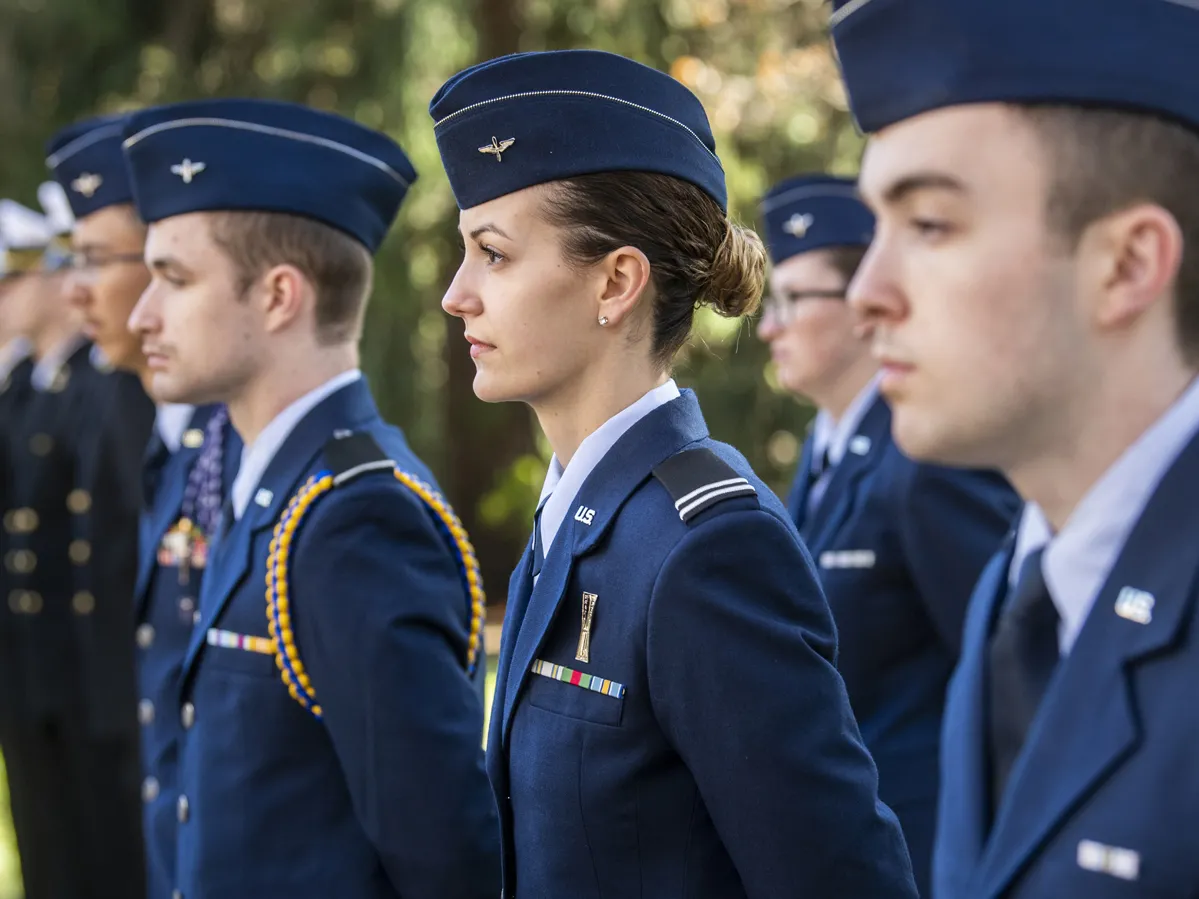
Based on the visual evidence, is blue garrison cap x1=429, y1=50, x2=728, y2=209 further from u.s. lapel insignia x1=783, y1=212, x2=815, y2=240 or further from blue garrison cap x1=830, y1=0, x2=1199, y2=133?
u.s. lapel insignia x1=783, y1=212, x2=815, y2=240

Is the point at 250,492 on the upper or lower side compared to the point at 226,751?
upper

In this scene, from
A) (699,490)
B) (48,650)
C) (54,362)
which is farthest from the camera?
(54,362)

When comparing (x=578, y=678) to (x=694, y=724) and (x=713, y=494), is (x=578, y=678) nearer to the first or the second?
(x=694, y=724)

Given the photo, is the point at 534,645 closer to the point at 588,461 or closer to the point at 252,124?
the point at 588,461

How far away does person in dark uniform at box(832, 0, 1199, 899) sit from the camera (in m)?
1.32

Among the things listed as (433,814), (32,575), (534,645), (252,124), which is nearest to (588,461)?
(534,645)

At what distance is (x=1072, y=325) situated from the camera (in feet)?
4.43

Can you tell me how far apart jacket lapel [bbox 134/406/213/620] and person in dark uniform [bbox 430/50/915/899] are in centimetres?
154

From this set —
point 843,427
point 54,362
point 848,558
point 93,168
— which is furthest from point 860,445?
point 54,362

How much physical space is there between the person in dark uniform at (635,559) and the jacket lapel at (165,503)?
154 centimetres

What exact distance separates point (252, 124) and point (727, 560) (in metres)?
1.69

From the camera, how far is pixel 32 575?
562cm

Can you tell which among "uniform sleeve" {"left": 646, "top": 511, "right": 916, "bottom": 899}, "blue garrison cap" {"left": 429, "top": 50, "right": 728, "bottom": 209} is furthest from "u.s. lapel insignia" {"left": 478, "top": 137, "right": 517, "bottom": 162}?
"uniform sleeve" {"left": 646, "top": 511, "right": 916, "bottom": 899}

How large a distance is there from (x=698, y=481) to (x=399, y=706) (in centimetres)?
81
